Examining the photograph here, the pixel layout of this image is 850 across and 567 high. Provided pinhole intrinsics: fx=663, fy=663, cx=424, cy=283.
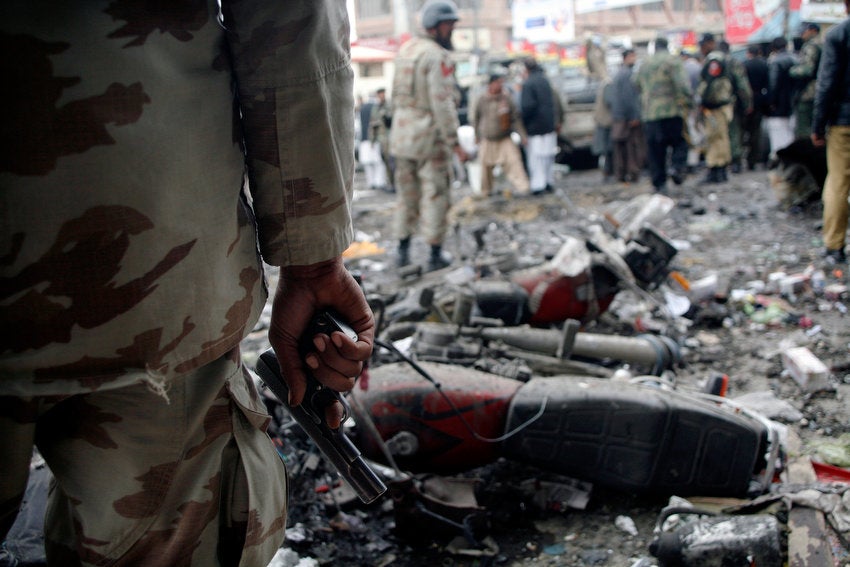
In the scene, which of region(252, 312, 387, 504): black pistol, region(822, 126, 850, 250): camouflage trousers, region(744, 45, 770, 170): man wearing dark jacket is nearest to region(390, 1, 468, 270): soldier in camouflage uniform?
region(822, 126, 850, 250): camouflage trousers

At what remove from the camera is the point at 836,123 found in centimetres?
464

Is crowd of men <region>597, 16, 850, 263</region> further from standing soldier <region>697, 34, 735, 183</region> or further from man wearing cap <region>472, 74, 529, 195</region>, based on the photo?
man wearing cap <region>472, 74, 529, 195</region>

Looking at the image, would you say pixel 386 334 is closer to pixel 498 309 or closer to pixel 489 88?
pixel 498 309

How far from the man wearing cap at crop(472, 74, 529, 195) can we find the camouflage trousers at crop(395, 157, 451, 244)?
141 inches

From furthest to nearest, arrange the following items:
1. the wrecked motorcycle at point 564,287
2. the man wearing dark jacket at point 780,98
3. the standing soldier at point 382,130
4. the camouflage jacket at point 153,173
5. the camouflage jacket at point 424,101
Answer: the standing soldier at point 382,130
the man wearing dark jacket at point 780,98
the camouflage jacket at point 424,101
the wrecked motorcycle at point 564,287
the camouflage jacket at point 153,173

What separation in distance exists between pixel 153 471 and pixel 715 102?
903 cm

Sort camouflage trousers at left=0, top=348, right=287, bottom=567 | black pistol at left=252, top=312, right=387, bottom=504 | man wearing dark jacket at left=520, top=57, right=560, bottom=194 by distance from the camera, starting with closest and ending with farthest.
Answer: camouflage trousers at left=0, top=348, right=287, bottom=567, black pistol at left=252, top=312, right=387, bottom=504, man wearing dark jacket at left=520, top=57, right=560, bottom=194

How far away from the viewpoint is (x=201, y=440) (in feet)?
3.52

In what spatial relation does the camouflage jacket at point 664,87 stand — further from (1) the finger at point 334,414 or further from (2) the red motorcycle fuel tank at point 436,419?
(1) the finger at point 334,414

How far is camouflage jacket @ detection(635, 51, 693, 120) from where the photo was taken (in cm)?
831

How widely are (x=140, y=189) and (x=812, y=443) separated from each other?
268 cm

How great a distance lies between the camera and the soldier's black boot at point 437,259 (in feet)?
18.9

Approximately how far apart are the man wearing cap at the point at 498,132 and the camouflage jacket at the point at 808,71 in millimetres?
3385

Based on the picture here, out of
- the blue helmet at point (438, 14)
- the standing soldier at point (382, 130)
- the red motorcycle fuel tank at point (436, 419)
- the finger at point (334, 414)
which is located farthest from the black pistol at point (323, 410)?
the standing soldier at point (382, 130)
